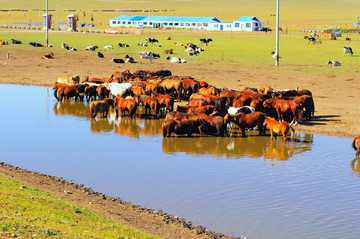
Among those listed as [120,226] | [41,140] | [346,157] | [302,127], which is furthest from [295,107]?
[120,226]

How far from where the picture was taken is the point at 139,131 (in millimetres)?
21312

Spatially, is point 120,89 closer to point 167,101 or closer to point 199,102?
point 167,101

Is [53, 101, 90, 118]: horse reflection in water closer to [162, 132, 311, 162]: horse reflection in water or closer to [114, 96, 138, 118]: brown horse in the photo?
[114, 96, 138, 118]: brown horse

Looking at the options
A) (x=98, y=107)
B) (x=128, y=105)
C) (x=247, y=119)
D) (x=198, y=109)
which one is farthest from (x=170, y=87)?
(x=247, y=119)

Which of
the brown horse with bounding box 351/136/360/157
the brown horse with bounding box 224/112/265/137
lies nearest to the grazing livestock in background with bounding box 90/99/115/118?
the brown horse with bounding box 224/112/265/137

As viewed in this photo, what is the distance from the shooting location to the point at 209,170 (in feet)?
52.2

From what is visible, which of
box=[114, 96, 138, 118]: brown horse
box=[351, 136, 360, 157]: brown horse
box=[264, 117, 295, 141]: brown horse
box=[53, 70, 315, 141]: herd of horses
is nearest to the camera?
box=[351, 136, 360, 157]: brown horse

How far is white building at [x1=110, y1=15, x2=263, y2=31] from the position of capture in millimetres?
124875

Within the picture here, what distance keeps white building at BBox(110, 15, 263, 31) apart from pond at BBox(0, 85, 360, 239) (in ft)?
344

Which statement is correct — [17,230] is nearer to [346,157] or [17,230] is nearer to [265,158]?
[265,158]

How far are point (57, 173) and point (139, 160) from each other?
2588mm

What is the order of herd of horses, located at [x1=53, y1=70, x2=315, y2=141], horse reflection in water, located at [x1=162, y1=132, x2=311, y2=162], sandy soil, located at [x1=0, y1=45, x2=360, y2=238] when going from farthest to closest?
herd of horses, located at [x1=53, y1=70, x2=315, y2=141]
horse reflection in water, located at [x1=162, y1=132, x2=311, y2=162]
sandy soil, located at [x1=0, y1=45, x2=360, y2=238]

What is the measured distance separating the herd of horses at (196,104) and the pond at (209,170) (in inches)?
20.1

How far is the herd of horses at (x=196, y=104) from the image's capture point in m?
20.0
